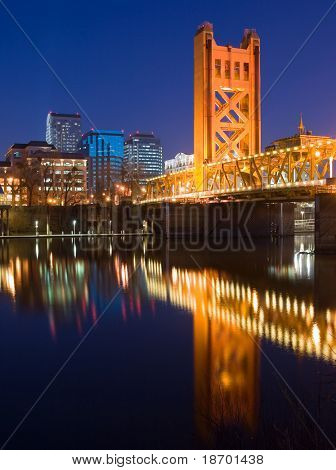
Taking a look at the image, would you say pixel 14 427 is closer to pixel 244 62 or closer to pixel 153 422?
pixel 153 422

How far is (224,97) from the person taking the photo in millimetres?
66062

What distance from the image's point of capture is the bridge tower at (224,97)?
211ft

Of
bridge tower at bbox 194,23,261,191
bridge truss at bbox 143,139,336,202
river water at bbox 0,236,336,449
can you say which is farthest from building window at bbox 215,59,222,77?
river water at bbox 0,236,336,449

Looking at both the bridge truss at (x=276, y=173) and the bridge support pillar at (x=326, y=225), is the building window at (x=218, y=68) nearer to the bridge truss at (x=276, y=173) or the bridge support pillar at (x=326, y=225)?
the bridge truss at (x=276, y=173)

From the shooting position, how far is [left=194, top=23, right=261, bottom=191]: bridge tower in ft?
211

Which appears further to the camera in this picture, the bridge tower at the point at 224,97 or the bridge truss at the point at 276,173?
the bridge tower at the point at 224,97

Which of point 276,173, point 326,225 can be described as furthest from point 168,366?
point 276,173

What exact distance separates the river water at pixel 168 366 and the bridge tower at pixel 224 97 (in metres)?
44.7

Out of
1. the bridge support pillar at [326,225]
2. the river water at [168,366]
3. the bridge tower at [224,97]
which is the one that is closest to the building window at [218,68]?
the bridge tower at [224,97]

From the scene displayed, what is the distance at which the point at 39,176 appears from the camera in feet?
324

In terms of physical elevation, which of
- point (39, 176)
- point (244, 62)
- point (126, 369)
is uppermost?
point (244, 62)

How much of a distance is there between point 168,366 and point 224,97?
195 feet

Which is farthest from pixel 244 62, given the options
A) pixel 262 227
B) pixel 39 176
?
pixel 39 176
